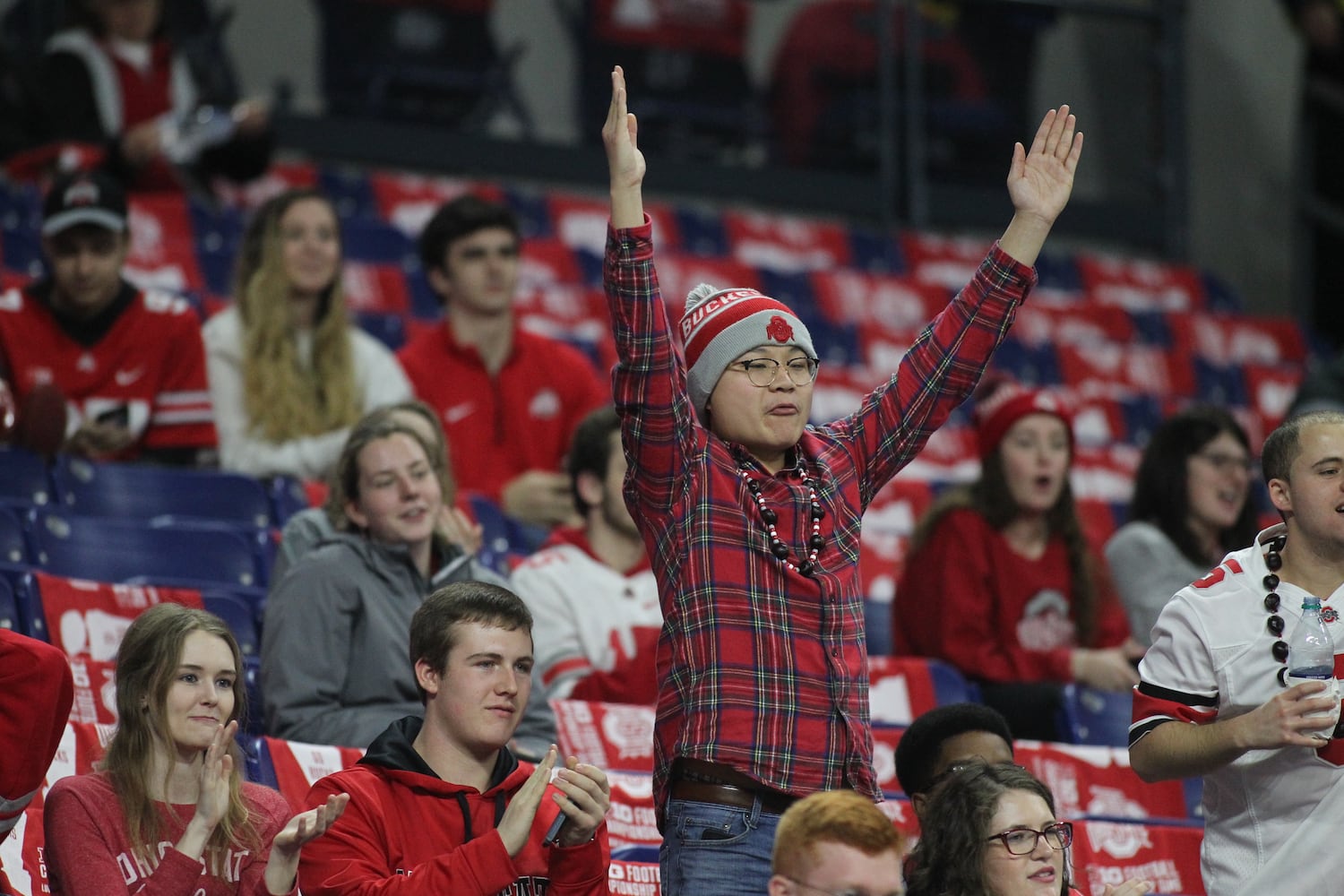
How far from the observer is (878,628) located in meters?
5.93

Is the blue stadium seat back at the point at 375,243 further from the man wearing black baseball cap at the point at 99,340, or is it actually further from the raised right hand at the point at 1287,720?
the raised right hand at the point at 1287,720

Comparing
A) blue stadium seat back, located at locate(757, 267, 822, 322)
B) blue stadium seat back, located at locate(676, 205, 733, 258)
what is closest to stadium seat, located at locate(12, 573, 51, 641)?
blue stadium seat back, located at locate(757, 267, 822, 322)

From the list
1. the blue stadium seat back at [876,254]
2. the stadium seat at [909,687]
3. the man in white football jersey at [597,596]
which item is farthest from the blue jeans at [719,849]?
the blue stadium seat back at [876,254]

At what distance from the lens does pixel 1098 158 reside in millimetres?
11102

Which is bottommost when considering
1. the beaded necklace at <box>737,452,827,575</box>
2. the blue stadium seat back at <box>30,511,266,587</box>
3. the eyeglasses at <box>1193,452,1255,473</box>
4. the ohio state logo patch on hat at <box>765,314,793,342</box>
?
the beaded necklace at <box>737,452,827,575</box>

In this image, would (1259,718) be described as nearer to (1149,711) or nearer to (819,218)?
(1149,711)

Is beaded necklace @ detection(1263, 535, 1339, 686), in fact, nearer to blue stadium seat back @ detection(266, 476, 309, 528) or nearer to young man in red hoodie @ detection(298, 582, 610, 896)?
young man in red hoodie @ detection(298, 582, 610, 896)

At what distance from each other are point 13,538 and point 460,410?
1.73m

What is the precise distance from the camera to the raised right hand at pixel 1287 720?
10.5 ft

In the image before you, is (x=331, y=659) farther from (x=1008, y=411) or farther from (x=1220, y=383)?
(x=1220, y=383)

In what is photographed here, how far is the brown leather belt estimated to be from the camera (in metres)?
3.08

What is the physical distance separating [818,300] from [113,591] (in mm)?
5257

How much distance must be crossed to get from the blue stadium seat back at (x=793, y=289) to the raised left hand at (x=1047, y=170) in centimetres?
535

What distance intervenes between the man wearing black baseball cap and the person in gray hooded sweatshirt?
1.30 m
